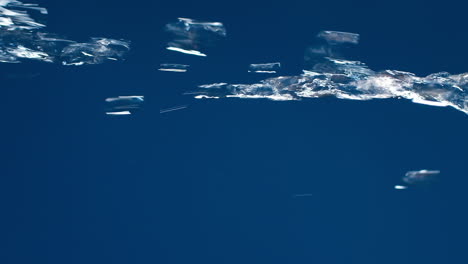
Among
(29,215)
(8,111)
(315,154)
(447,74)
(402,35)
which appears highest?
(402,35)

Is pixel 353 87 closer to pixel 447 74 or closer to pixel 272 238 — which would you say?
pixel 447 74

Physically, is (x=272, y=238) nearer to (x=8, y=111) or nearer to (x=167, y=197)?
(x=167, y=197)

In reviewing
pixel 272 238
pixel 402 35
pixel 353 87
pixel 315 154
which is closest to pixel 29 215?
pixel 272 238

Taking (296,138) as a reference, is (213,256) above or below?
below

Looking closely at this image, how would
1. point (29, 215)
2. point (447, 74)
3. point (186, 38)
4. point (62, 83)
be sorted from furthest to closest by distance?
1. point (29, 215)
2. point (62, 83)
3. point (447, 74)
4. point (186, 38)

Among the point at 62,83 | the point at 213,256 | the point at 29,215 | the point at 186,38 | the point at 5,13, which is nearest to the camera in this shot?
the point at 5,13

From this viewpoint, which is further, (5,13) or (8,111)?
(8,111)

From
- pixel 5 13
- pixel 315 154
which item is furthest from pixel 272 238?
pixel 5 13
